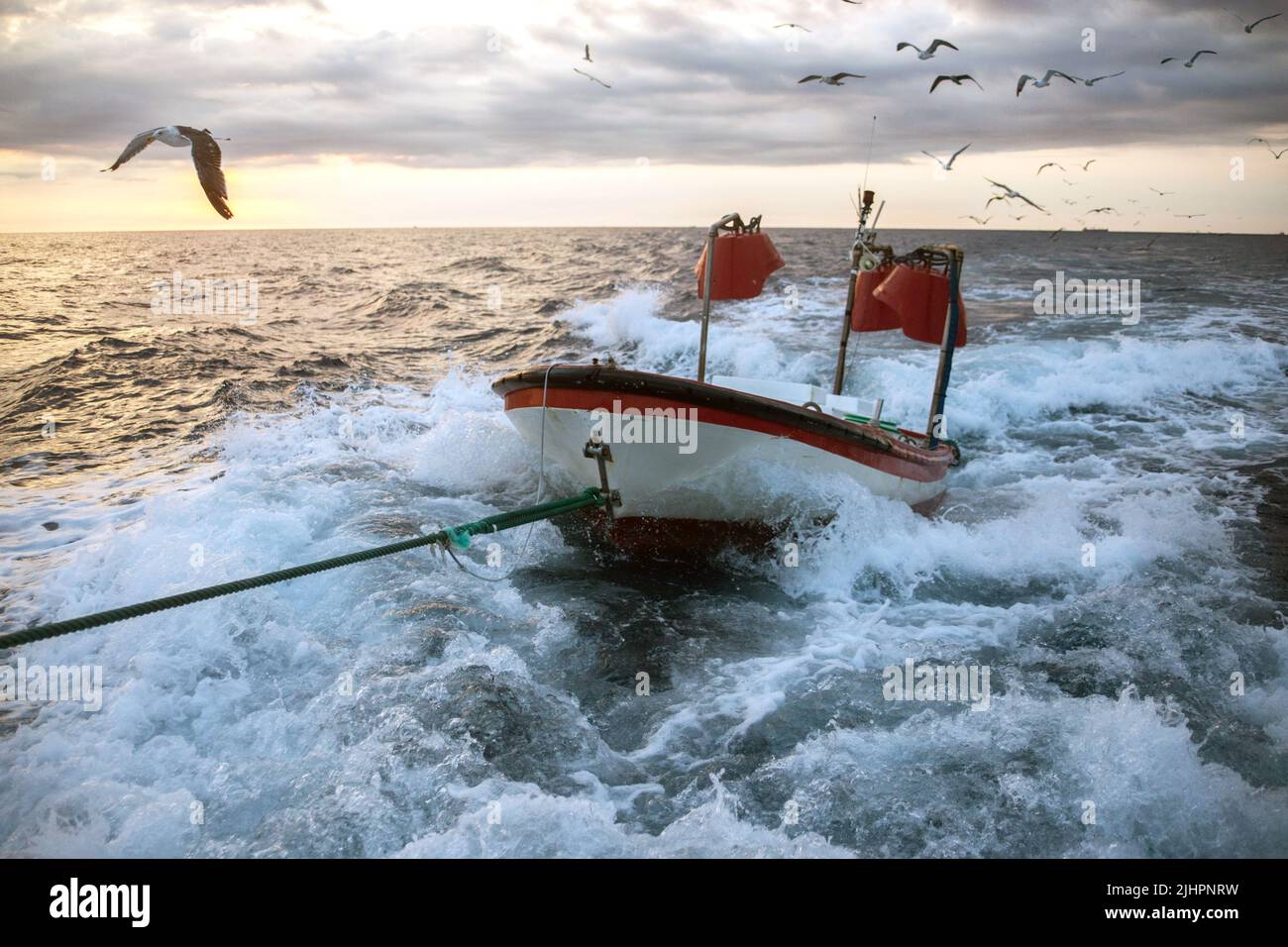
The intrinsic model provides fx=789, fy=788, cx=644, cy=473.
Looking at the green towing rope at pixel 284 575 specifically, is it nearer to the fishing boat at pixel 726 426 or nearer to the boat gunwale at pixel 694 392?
the fishing boat at pixel 726 426

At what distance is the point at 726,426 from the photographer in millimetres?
6656

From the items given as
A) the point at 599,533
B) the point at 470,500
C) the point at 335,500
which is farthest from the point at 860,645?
the point at 335,500

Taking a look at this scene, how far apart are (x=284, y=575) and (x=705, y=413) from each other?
369 centimetres

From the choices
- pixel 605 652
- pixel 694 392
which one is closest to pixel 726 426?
pixel 694 392

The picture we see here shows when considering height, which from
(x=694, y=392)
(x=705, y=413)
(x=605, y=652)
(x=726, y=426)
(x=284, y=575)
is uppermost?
(x=694, y=392)

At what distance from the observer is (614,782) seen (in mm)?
4352

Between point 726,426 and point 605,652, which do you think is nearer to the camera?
point 605,652

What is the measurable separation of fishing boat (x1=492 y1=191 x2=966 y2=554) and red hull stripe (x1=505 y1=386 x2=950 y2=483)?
0.03 feet

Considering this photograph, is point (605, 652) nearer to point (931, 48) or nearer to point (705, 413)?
point (705, 413)

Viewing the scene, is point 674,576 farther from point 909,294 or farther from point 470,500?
point 909,294

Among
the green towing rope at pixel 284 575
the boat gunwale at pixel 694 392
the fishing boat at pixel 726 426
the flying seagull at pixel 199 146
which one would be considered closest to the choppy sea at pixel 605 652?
the fishing boat at pixel 726 426

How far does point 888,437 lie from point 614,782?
465 cm

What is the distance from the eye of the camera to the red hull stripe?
258 inches
